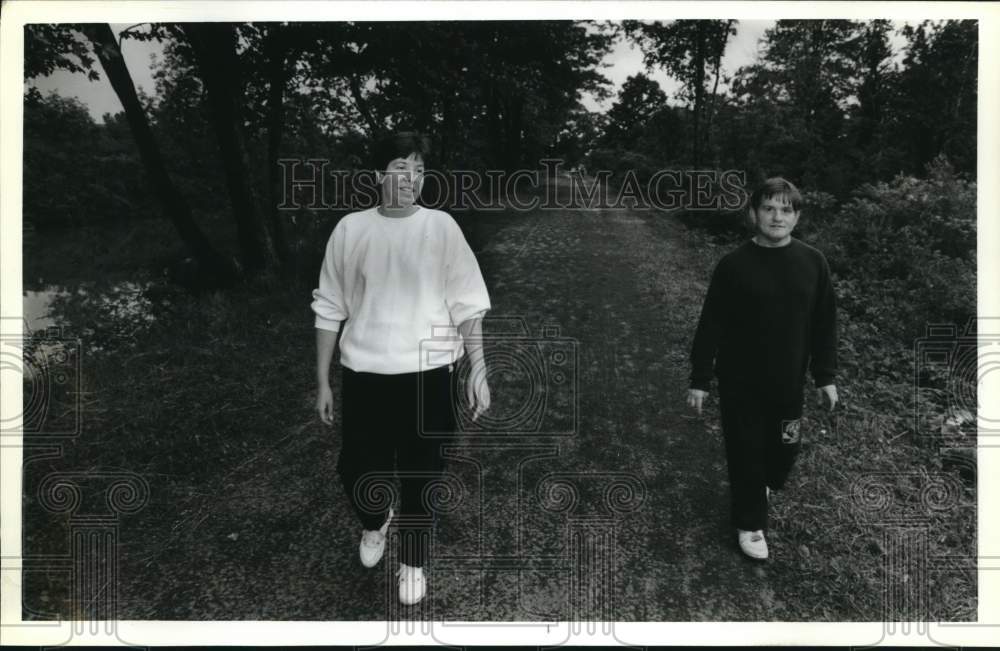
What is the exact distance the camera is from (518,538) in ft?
8.49

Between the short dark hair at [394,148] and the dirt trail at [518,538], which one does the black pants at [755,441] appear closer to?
the dirt trail at [518,538]

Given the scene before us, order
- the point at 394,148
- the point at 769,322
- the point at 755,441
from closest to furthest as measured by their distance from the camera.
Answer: the point at 394,148 < the point at 769,322 < the point at 755,441

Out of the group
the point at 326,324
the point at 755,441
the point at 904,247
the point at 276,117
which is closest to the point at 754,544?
the point at 755,441

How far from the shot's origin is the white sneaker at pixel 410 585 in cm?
226

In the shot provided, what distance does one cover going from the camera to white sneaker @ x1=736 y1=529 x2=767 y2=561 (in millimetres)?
2438

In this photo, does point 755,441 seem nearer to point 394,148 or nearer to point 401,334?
point 401,334

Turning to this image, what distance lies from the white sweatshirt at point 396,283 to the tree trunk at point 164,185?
103 inches

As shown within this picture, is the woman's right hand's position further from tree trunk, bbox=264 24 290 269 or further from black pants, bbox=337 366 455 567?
tree trunk, bbox=264 24 290 269

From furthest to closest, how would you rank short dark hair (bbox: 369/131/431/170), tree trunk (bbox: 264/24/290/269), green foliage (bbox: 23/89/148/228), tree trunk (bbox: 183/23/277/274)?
1. tree trunk (bbox: 264/24/290/269)
2. tree trunk (bbox: 183/23/277/274)
3. green foliage (bbox: 23/89/148/228)
4. short dark hair (bbox: 369/131/431/170)

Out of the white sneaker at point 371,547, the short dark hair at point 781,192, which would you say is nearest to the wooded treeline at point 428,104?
the short dark hair at point 781,192

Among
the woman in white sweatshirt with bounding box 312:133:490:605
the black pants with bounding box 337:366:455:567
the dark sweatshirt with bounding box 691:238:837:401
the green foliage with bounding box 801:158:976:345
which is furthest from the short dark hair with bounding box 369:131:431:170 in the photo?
the green foliage with bounding box 801:158:976:345

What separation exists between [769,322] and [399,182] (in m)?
1.69

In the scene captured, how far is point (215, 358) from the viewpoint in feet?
14.1

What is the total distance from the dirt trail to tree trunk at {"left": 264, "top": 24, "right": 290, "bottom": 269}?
344cm
